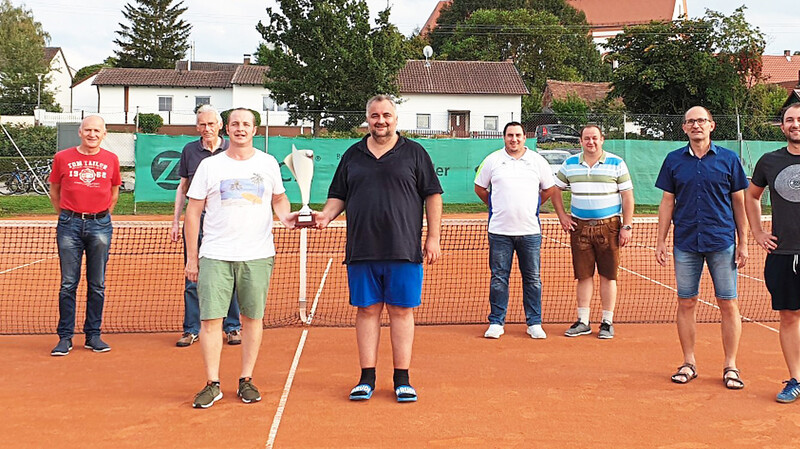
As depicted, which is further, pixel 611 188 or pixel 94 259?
pixel 611 188

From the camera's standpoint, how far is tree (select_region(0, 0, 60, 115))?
5353 centimetres

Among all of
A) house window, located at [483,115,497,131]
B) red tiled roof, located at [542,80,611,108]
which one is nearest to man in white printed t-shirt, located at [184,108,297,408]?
house window, located at [483,115,497,131]

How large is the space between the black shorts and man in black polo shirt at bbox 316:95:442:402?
7.68 feet

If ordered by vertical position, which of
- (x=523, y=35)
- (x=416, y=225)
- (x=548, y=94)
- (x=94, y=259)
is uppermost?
(x=523, y=35)

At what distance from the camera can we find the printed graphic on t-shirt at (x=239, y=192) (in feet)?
17.2

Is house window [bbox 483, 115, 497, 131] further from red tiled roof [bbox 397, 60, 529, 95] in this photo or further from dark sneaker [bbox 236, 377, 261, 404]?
dark sneaker [bbox 236, 377, 261, 404]

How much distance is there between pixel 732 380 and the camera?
573cm

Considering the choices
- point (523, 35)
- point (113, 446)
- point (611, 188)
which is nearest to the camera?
point (113, 446)

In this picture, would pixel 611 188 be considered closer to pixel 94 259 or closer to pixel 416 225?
pixel 416 225

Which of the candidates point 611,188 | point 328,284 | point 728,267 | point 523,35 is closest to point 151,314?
point 328,284

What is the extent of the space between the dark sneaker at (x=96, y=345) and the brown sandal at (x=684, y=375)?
15.4 ft

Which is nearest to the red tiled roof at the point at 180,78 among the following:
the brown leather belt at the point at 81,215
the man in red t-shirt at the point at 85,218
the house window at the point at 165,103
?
the house window at the point at 165,103

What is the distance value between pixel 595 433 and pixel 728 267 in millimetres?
1828

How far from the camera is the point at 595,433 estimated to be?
188 inches
